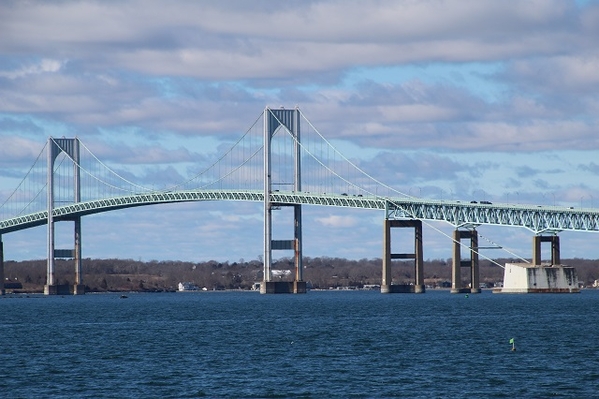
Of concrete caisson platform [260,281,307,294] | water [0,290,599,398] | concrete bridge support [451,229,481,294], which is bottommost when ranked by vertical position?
water [0,290,599,398]

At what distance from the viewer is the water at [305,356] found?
35.2 meters

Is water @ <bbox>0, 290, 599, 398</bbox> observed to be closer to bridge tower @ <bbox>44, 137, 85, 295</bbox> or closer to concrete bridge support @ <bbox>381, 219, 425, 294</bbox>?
concrete bridge support @ <bbox>381, 219, 425, 294</bbox>

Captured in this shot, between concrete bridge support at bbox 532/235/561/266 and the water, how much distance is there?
38.2m

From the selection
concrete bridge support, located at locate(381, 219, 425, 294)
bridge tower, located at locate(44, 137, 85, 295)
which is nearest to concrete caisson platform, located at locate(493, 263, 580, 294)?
concrete bridge support, located at locate(381, 219, 425, 294)

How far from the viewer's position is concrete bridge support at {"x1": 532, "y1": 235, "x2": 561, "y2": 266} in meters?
109

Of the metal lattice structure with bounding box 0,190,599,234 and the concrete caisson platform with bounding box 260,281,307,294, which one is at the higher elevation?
the metal lattice structure with bounding box 0,190,599,234

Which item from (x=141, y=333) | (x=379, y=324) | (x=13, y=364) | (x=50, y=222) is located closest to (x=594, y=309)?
(x=379, y=324)

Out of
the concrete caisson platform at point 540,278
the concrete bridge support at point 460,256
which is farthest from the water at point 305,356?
the concrete bridge support at point 460,256

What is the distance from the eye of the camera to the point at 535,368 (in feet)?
129

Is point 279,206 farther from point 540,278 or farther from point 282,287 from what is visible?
point 540,278

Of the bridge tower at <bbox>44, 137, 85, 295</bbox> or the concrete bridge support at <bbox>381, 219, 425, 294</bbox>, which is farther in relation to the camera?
the bridge tower at <bbox>44, 137, 85, 295</bbox>

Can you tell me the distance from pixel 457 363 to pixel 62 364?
1250 centimetres

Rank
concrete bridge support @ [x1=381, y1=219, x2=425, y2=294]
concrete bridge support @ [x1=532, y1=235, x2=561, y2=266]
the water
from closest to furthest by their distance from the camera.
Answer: the water
concrete bridge support @ [x1=532, y1=235, x2=561, y2=266]
concrete bridge support @ [x1=381, y1=219, x2=425, y2=294]

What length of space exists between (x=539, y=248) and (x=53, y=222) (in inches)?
1973
